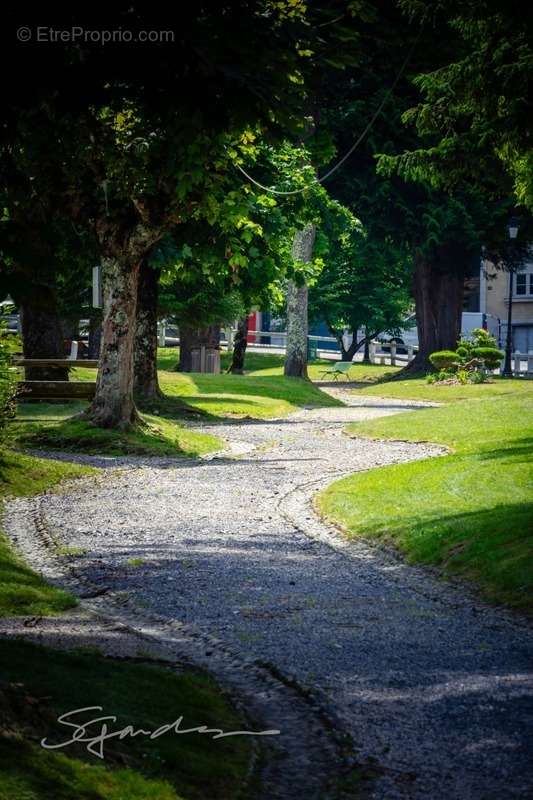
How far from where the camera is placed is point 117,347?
25016 millimetres

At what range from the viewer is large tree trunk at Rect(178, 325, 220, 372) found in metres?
50.5

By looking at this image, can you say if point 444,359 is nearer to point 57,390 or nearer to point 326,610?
point 57,390

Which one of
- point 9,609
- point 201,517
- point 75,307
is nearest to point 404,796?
point 9,609

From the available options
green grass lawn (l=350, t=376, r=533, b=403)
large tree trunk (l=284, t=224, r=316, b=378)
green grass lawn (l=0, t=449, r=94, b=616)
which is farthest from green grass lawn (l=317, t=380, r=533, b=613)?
large tree trunk (l=284, t=224, r=316, b=378)

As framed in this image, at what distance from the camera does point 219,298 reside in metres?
44.1

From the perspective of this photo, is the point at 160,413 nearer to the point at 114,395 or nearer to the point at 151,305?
the point at 151,305

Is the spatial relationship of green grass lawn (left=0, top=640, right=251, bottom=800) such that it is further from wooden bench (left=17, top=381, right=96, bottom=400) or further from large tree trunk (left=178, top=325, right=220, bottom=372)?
large tree trunk (left=178, top=325, right=220, bottom=372)

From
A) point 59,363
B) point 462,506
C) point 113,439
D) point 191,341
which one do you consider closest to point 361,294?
point 191,341

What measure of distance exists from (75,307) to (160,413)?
38.0 ft

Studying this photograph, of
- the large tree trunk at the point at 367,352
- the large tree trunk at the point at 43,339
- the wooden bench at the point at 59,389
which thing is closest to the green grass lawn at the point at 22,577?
the wooden bench at the point at 59,389

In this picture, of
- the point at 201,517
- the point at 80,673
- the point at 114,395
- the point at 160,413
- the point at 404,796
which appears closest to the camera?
the point at 404,796
